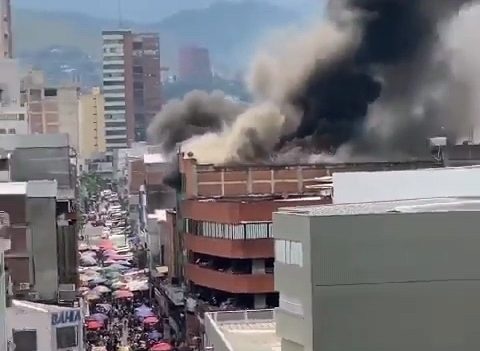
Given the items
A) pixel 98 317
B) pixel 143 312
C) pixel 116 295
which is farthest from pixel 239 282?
pixel 116 295

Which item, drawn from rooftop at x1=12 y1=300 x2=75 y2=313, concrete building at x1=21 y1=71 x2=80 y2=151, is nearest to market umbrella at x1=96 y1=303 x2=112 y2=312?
rooftop at x1=12 y1=300 x2=75 y2=313

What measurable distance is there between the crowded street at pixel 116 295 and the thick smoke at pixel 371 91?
28.4ft

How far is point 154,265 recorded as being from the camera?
7450 cm

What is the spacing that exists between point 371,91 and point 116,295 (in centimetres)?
1728

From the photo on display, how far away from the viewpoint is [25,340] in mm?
33531

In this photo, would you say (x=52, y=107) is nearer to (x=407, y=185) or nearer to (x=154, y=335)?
(x=154, y=335)

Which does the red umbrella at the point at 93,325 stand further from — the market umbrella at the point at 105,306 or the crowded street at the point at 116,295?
the market umbrella at the point at 105,306

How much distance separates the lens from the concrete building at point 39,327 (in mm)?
33281

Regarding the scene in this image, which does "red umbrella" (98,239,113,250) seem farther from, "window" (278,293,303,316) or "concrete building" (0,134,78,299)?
"window" (278,293,303,316)

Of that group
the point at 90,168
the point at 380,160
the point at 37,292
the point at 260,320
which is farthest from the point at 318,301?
the point at 90,168

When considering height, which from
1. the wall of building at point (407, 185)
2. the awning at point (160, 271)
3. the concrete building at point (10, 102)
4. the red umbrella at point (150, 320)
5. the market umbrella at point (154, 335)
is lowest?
the market umbrella at point (154, 335)

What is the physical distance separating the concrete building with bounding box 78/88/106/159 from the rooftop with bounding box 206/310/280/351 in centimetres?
15620

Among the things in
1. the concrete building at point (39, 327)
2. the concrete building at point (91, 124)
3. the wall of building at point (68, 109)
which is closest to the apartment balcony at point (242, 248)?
the concrete building at point (39, 327)

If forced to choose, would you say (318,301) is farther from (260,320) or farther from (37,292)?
(37,292)
